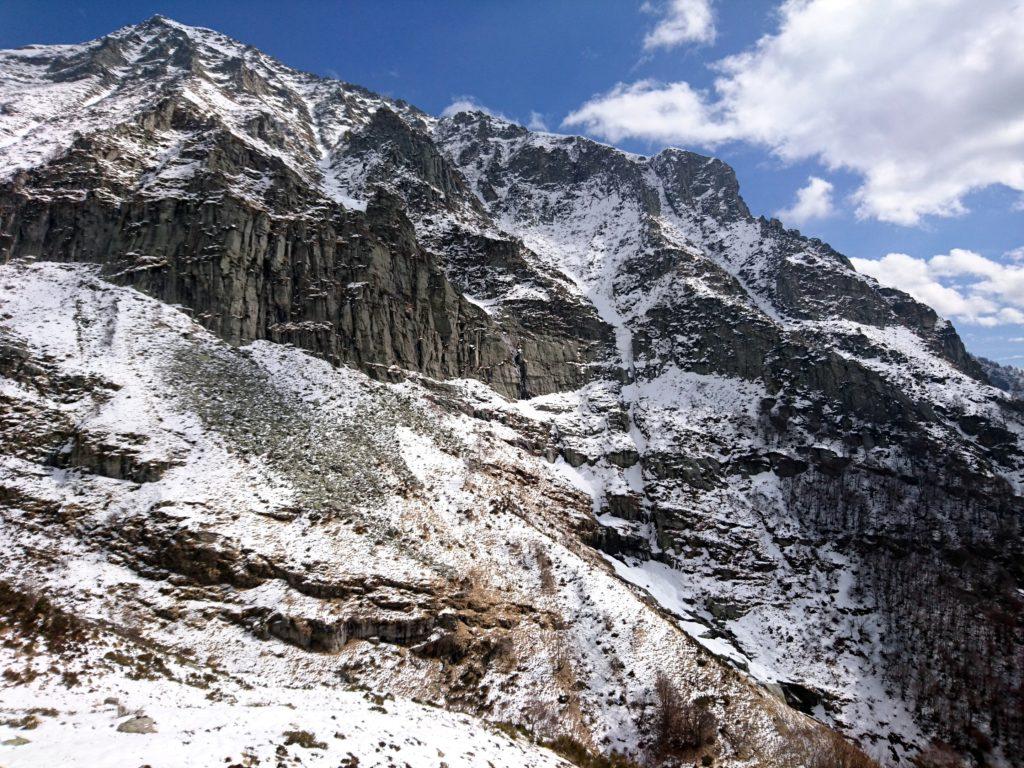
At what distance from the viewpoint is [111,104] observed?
9356 centimetres

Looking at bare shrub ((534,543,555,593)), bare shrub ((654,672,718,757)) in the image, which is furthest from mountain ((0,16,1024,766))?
bare shrub ((534,543,555,593))

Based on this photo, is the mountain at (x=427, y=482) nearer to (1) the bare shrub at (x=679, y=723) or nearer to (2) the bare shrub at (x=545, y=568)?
(1) the bare shrub at (x=679, y=723)

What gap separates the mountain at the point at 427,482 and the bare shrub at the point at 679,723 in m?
0.23

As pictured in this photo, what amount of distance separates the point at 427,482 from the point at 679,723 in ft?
90.4

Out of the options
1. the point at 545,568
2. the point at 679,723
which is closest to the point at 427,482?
the point at 545,568

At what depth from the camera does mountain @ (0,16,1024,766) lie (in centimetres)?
3322

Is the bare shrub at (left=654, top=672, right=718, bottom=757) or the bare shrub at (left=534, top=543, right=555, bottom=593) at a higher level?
the bare shrub at (left=534, top=543, right=555, bottom=593)

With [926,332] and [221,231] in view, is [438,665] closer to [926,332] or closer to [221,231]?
[221,231]

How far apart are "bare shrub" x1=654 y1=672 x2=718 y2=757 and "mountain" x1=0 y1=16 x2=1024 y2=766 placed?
0.75 ft

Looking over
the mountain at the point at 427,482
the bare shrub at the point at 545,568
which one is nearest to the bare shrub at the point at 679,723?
the mountain at the point at 427,482

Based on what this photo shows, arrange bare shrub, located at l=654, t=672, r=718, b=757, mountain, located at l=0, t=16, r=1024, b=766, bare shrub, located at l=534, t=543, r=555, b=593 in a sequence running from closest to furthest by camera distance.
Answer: mountain, located at l=0, t=16, r=1024, b=766
bare shrub, located at l=654, t=672, r=718, b=757
bare shrub, located at l=534, t=543, r=555, b=593

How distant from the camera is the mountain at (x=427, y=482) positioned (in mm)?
33219

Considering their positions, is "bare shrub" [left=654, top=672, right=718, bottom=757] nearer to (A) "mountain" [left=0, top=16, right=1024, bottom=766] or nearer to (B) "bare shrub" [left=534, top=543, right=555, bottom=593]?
(A) "mountain" [left=0, top=16, right=1024, bottom=766]

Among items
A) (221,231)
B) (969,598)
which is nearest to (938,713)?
(969,598)
